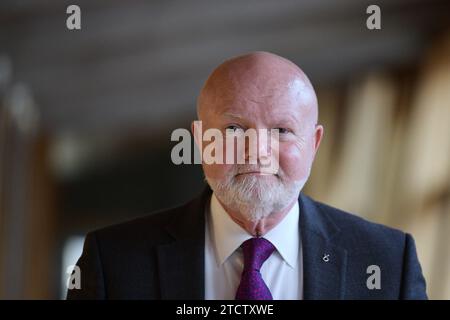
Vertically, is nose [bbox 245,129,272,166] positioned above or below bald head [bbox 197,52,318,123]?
below

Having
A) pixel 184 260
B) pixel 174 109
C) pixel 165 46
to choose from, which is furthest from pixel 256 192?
pixel 165 46

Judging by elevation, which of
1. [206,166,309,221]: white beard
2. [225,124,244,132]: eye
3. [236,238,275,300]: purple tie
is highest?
[225,124,244,132]: eye

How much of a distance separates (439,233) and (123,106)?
1.23 meters

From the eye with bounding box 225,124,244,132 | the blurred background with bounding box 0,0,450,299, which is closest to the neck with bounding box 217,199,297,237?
the eye with bounding box 225,124,244,132

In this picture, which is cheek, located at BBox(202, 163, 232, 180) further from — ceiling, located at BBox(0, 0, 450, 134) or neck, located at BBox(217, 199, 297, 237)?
ceiling, located at BBox(0, 0, 450, 134)

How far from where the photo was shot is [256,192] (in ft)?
2.51

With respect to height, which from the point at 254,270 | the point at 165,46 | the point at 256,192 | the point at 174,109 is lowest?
the point at 254,270

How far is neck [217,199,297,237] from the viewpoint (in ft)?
2.67

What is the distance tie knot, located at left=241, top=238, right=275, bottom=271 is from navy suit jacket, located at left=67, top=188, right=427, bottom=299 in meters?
0.05

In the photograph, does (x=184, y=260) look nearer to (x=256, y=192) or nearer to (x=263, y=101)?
(x=256, y=192)

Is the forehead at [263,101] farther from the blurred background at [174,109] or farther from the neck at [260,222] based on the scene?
the blurred background at [174,109]

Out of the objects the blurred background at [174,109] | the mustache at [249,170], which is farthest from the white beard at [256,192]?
the blurred background at [174,109]

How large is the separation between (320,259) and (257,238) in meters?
0.09
